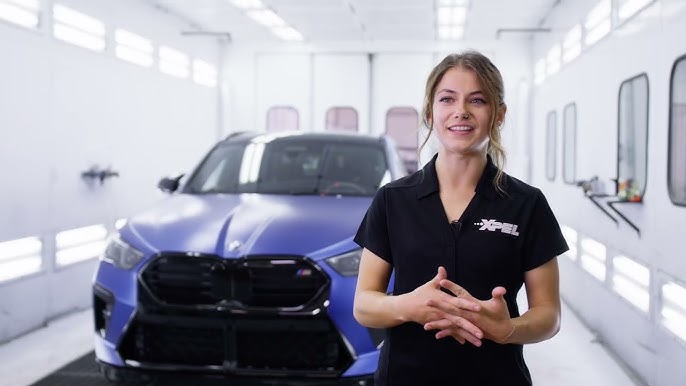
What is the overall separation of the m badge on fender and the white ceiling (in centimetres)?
674

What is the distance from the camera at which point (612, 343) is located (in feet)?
16.1

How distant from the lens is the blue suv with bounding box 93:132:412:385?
10.5ft

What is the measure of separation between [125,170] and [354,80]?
193 inches

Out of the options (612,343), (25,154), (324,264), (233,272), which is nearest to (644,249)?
(612,343)

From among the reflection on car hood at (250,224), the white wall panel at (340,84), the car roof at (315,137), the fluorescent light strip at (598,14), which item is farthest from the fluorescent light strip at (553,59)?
the reflection on car hood at (250,224)

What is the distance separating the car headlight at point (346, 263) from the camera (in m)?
3.27

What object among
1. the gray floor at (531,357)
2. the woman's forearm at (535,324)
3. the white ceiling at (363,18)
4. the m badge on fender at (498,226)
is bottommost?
the gray floor at (531,357)

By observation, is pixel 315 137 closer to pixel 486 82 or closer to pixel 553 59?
pixel 486 82

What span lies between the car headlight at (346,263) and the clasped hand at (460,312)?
70.8 inches

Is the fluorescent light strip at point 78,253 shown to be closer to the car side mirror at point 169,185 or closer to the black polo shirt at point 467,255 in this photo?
the car side mirror at point 169,185

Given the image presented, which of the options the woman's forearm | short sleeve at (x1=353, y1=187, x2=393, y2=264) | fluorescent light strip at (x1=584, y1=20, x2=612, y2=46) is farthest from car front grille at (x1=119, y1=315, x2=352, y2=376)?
fluorescent light strip at (x1=584, y1=20, x2=612, y2=46)

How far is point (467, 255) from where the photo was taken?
1536 mm

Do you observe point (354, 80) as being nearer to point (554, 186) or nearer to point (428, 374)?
point (554, 186)

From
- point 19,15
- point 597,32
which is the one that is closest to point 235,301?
point 19,15
